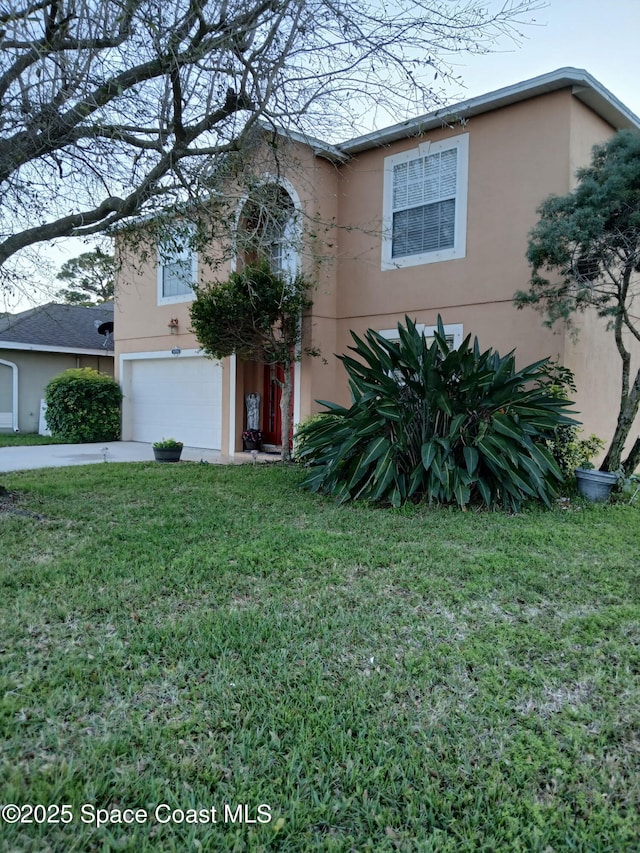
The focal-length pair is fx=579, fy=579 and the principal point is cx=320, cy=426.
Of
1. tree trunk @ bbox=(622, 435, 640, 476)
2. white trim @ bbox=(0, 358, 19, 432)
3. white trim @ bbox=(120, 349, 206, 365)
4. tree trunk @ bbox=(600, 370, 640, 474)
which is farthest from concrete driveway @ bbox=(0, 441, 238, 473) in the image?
tree trunk @ bbox=(622, 435, 640, 476)

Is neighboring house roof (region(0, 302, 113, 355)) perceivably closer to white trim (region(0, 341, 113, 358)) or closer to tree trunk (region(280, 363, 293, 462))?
white trim (region(0, 341, 113, 358))

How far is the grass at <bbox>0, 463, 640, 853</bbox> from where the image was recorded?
6.84 feet

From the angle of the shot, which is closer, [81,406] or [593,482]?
[593,482]

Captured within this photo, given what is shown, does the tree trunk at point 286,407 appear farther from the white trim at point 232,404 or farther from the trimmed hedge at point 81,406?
the trimmed hedge at point 81,406

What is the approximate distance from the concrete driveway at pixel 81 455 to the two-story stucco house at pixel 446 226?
3.02 feet

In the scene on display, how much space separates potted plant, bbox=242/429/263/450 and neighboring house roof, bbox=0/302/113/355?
7.95 metres

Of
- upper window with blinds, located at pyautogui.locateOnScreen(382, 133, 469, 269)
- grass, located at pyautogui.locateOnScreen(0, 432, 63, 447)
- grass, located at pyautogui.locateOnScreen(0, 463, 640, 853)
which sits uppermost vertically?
upper window with blinds, located at pyautogui.locateOnScreen(382, 133, 469, 269)

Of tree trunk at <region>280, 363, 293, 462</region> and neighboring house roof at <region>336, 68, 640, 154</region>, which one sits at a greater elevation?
neighboring house roof at <region>336, 68, 640, 154</region>

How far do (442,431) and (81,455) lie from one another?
8.32 m

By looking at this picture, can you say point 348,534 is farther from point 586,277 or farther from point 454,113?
point 454,113

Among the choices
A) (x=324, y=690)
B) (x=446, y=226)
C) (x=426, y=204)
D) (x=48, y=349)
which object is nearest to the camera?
(x=324, y=690)

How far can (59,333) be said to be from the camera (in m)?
18.8

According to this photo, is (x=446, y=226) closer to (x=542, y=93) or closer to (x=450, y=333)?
(x=450, y=333)

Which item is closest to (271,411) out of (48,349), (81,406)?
(81,406)
